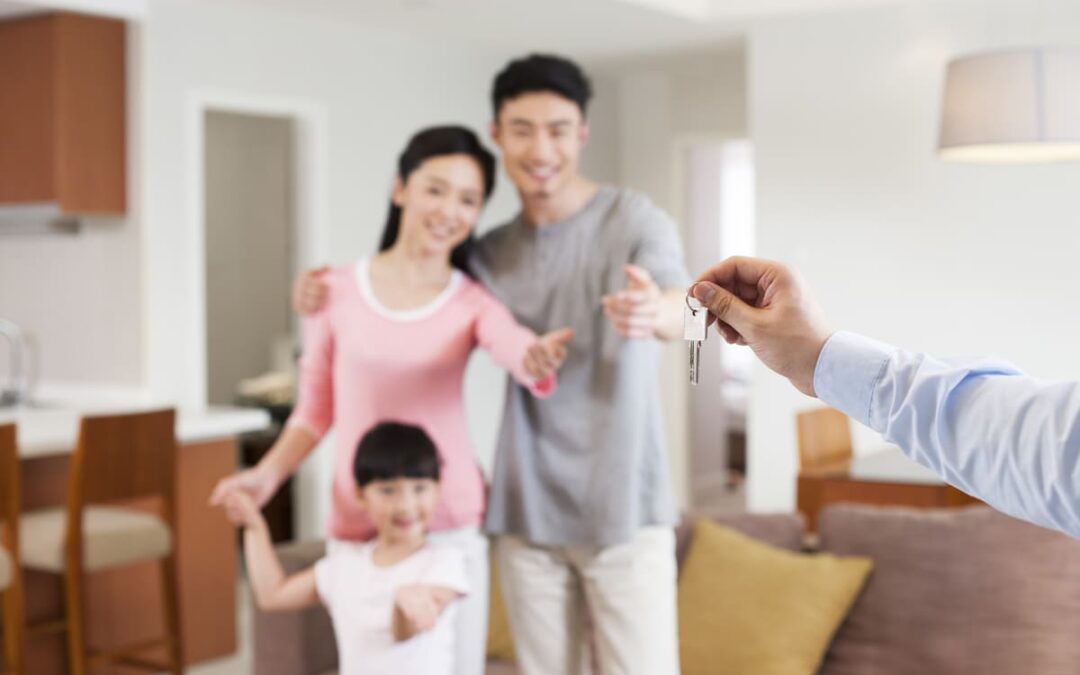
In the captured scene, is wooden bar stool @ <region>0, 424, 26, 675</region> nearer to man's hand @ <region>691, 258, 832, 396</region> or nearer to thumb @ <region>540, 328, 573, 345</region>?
thumb @ <region>540, 328, 573, 345</region>

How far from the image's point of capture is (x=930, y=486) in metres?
2.99

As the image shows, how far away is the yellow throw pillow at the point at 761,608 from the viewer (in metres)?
2.33

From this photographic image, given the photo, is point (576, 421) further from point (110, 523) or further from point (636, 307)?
point (110, 523)

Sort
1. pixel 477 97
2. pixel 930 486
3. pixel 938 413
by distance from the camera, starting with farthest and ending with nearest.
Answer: pixel 477 97
pixel 930 486
pixel 938 413

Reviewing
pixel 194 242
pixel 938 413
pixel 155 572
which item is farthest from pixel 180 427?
pixel 938 413

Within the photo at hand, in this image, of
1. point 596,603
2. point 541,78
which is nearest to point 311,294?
point 541,78

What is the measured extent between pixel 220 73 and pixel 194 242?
0.61 meters

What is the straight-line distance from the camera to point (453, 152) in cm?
185

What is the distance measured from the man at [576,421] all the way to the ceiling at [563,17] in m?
2.90

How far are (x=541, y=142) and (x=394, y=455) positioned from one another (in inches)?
19.1

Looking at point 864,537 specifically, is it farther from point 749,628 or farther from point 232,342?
point 232,342

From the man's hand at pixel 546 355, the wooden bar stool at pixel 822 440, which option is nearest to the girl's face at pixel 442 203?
the man's hand at pixel 546 355

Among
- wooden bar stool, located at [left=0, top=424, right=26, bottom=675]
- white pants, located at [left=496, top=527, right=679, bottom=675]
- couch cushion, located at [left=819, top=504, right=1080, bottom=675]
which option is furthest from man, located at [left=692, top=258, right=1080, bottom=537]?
wooden bar stool, located at [left=0, top=424, right=26, bottom=675]

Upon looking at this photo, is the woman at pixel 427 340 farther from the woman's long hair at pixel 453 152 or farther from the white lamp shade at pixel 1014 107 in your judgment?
the white lamp shade at pixel 1014 107
